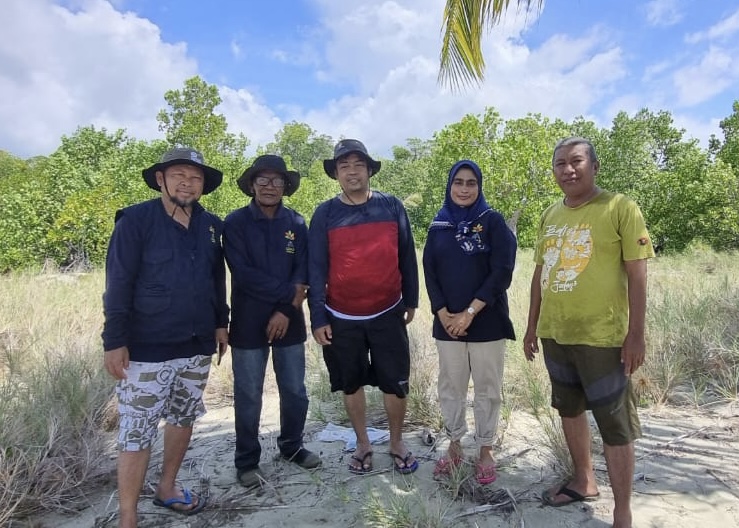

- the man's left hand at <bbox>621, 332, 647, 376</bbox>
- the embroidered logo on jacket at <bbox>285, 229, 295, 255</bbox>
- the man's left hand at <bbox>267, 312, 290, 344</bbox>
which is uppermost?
the embroidered logo on jacket at <bbox>285, 229, 295, 255</bbox>

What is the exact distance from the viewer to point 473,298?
9.83 feet

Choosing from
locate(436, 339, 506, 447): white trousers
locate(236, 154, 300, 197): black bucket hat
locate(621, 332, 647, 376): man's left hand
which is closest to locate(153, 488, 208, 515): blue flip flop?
locate(436, 339, 506, 447): white trousers

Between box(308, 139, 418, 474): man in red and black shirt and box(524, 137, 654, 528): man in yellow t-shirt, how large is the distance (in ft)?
3.29

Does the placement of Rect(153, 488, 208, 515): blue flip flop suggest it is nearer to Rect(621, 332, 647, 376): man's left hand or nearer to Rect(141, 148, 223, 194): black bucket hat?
Rect(141, 148, 223, 194): black bucket hat

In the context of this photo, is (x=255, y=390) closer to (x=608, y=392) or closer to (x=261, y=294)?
(x=261, y=294)

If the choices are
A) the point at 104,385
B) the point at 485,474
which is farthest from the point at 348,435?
the point at 104,385

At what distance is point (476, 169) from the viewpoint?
9.94 ft

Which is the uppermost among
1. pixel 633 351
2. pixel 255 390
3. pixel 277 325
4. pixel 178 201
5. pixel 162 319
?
pixel 178 201

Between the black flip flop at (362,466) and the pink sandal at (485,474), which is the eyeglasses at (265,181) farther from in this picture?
the pink sandal at (485,474)

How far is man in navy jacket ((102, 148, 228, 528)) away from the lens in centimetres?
252

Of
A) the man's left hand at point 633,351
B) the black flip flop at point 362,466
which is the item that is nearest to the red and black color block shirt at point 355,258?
the black flip flop at point 362,466

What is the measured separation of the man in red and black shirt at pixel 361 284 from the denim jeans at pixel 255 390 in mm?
287

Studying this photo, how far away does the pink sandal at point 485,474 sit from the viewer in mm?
3006

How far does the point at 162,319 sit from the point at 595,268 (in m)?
2.33
